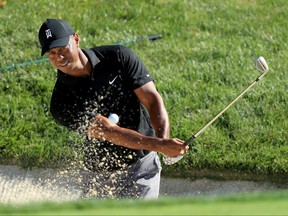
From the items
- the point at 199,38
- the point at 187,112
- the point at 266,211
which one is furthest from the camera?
the point at 199,38

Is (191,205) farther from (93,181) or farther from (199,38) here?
(199,38)

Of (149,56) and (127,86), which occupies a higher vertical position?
(127,86)

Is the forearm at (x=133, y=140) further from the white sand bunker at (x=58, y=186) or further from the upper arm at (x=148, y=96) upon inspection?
the white sand bunker at (x=58, y=186)

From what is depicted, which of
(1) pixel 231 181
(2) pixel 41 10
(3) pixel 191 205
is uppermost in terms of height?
(3) pixel 191 205

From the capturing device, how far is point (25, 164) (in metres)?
8.28

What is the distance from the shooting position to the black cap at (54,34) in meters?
6.11

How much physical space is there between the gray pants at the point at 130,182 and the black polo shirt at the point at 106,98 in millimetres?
77

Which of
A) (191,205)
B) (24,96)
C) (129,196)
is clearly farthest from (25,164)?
(191,205)

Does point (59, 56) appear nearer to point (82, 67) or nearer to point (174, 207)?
point (82, 67)

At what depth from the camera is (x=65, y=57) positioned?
606cm

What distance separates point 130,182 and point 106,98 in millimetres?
638

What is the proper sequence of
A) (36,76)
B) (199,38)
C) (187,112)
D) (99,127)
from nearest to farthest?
(99,127), (187,112), (36,76), (199,38)

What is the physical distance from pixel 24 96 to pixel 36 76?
1.06 ft

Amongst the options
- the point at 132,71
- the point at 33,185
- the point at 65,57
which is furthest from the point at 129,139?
the point at 33,185
